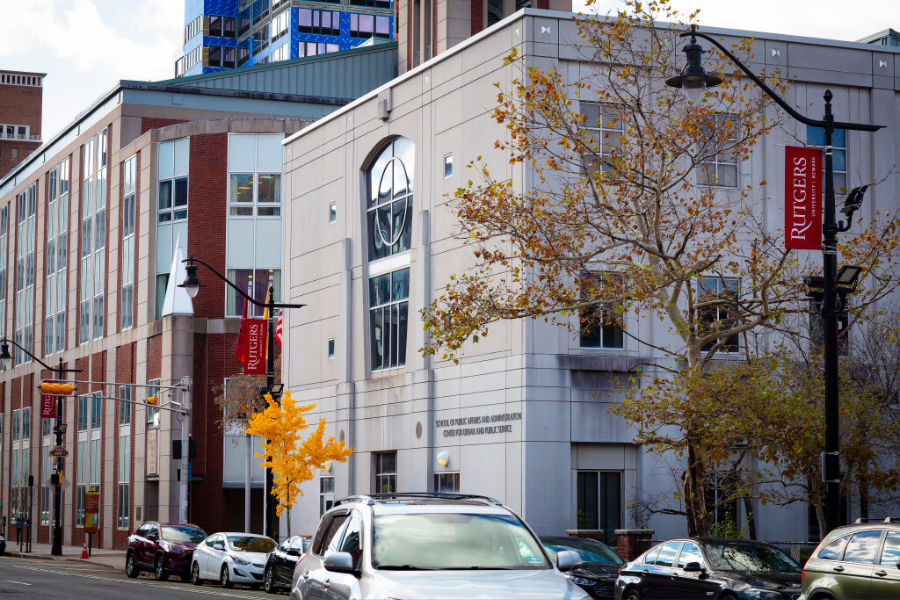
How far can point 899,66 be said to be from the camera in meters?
37.7

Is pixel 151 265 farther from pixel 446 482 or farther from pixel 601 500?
pixel 601 500

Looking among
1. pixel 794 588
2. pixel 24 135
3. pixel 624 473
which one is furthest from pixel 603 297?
pixel 24 135

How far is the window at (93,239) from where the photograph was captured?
68.1m

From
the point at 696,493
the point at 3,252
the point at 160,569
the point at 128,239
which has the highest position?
the point at 3,252

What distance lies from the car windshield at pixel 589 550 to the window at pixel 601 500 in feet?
33.8

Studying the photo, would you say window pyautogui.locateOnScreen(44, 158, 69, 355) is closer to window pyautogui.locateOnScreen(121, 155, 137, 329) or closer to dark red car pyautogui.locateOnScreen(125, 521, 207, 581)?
window pyautogui.locateOnScreen(121, 155, 137, 329)

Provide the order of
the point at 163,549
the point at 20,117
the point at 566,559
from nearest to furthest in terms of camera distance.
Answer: the point at 566,559 < the point at 163,549 < the point at 20,117

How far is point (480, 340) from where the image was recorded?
36.0 metres

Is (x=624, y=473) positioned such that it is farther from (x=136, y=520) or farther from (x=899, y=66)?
(x=136, y=520)

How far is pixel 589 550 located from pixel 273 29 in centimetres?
11017

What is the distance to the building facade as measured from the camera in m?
34.1

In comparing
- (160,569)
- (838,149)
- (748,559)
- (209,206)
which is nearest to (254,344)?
(160,569)

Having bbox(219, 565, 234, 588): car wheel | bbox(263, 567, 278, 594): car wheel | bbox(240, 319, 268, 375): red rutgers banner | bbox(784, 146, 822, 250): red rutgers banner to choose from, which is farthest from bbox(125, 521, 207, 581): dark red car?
bbox(784, 146, 822, 250): red rutgers banner

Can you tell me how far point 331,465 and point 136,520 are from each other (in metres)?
20.1
